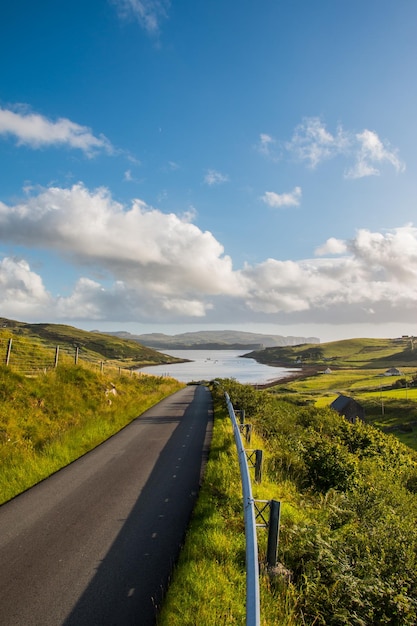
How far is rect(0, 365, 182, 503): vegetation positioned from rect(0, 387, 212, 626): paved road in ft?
2.13

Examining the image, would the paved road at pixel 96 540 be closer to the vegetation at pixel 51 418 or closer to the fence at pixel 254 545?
the vegetation at pixel 51 418

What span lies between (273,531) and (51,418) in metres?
13.3

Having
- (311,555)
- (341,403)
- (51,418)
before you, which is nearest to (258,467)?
(311,555)

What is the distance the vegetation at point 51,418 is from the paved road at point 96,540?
0.65 metres

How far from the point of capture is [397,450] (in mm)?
20750

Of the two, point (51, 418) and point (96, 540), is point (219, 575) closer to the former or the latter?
point (96, 540)

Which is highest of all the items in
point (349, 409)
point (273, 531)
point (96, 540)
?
point (273, 531)

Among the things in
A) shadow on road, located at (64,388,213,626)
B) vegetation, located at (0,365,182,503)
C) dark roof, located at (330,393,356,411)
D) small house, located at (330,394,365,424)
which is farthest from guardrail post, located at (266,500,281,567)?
dark roof, located at (330,393,356,411)

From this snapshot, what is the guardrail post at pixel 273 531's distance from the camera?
17.1ft

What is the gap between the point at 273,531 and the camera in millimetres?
5297

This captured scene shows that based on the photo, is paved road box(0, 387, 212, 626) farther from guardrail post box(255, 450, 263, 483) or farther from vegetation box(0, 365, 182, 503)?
guardrail post box(255, 450, 263, 483)

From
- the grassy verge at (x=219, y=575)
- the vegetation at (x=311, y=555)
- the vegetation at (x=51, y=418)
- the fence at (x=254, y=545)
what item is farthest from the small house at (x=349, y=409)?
the fence at (x=254, y=545)

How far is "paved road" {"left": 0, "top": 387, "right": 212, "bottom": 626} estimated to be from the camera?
505cm

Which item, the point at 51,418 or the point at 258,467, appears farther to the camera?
the point at 51,418
